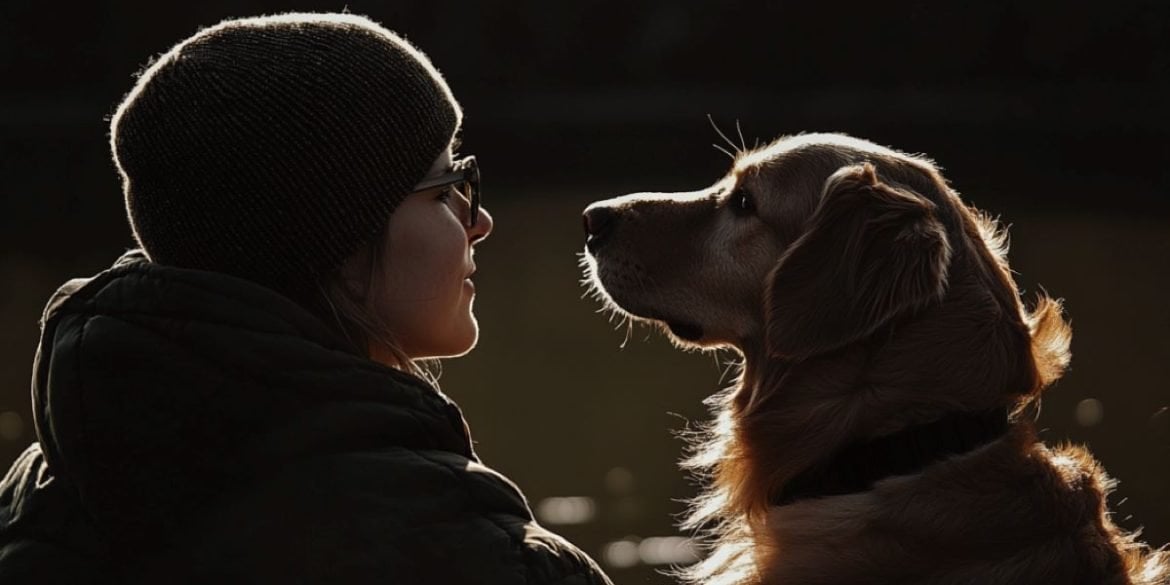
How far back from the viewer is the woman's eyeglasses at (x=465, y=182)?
10.6ft

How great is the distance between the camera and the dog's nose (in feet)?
14.7

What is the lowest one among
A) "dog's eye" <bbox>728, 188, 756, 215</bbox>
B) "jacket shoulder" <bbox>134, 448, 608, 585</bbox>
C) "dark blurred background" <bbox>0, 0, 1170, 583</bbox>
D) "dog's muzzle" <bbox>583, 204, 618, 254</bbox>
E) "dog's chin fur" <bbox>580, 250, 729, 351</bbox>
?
"dark blurred background" <bbox>0, 0, 1170, 583</bbox>

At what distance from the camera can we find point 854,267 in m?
3.77

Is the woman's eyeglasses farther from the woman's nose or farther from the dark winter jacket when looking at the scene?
the dark winter jacket

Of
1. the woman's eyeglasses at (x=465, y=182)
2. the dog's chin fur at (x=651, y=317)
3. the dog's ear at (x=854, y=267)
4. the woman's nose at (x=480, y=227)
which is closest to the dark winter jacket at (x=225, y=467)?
the woman's eyeglasses at (x=465, y=182)

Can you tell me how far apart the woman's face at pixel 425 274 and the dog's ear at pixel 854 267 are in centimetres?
83

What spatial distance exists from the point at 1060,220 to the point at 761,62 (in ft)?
50.1

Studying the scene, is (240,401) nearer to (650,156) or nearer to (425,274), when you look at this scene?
(425,274)

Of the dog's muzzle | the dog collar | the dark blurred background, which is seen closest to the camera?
the dog collar

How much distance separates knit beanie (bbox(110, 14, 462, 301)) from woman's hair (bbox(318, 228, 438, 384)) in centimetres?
4

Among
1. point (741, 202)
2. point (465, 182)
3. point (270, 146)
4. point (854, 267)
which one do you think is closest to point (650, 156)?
point (741, 202)

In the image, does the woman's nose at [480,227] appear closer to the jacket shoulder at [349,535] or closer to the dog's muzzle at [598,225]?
the jacket shoulder at [349,535]

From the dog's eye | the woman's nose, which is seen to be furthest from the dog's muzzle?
the woman's nose

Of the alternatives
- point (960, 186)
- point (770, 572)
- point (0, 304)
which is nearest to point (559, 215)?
point (960, 186)
